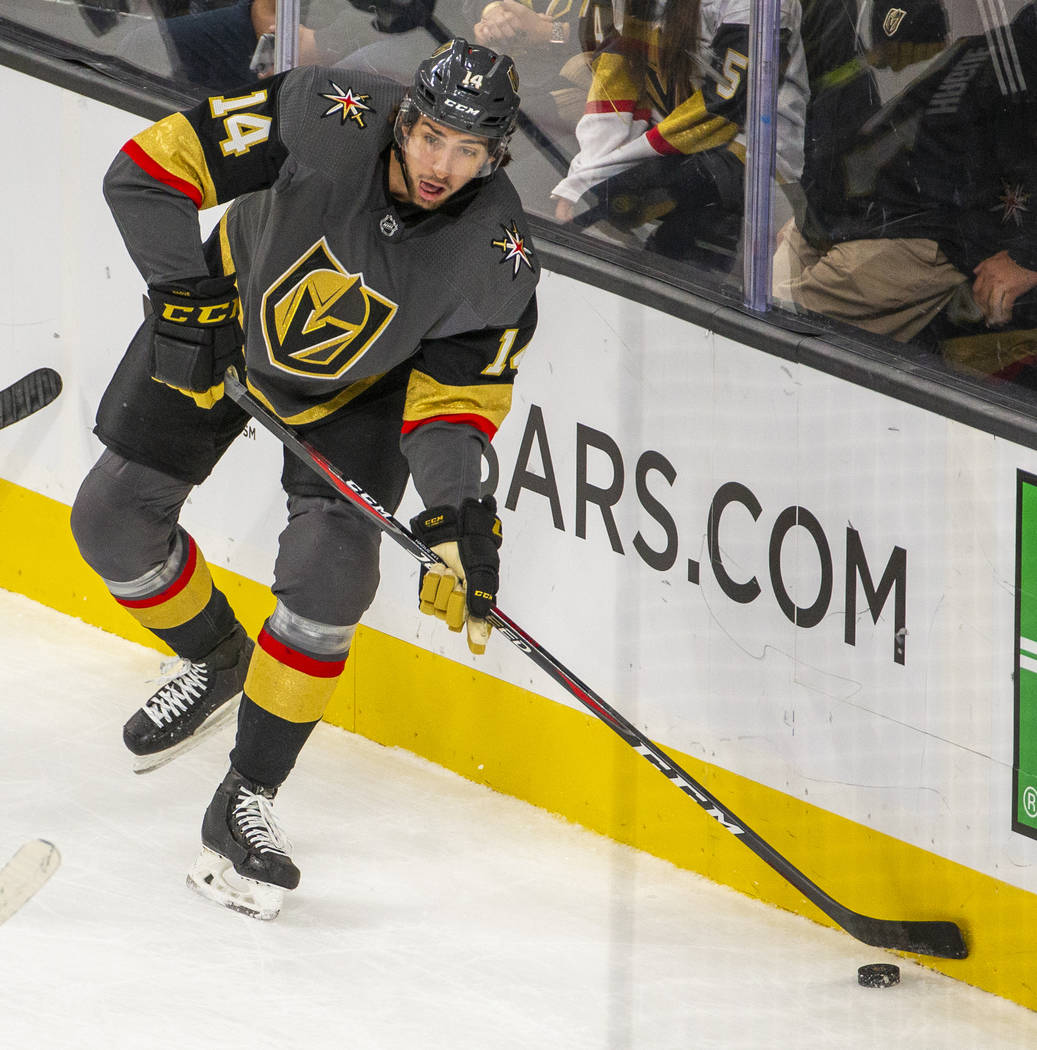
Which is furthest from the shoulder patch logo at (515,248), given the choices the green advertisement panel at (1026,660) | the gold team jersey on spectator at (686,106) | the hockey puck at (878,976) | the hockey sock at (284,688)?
the hockey puck at (878,976)

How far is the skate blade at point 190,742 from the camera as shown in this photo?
3266 millimetres

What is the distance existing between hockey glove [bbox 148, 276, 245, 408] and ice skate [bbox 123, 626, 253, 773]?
0.67 m

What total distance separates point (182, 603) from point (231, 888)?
0.51 metres

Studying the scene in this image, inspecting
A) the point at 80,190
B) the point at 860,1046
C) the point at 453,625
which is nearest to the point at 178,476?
the point at 453,625

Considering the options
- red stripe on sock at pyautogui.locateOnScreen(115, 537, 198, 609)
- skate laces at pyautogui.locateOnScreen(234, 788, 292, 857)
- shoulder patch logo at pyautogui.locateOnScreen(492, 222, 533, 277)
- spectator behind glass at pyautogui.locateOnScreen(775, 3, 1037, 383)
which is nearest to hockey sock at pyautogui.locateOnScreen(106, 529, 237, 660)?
red stripe on sock at pyautogui.locateOnScreen(115, 537, 198, 609)

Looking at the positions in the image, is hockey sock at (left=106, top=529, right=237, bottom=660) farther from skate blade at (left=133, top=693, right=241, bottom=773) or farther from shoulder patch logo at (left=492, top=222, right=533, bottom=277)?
shoulder patch logo at (left=492, top=222, right=533, bottom=277)

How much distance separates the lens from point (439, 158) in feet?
8.40

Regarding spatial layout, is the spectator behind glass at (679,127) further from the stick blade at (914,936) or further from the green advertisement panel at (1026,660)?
the stick blade at (914,936)

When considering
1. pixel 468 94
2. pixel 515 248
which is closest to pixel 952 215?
pixel 515 248

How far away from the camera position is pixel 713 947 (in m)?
2.86

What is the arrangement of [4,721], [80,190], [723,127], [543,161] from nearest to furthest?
[723,127] → [543,161] → [4,721] → [80,190]

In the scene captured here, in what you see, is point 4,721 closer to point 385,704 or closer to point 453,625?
point 385,704

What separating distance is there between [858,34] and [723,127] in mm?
286

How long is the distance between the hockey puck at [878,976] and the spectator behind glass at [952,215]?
34.2 inches
